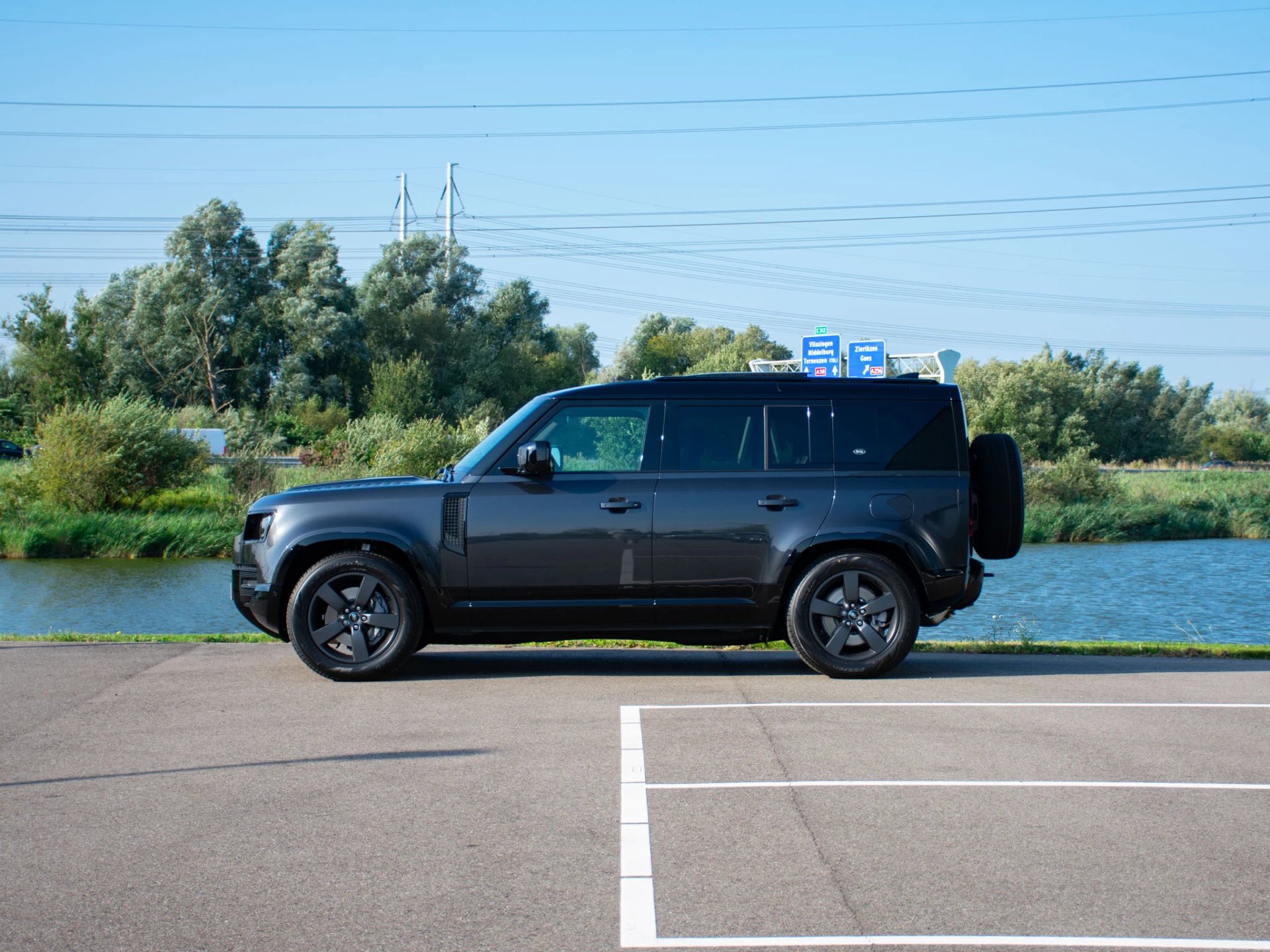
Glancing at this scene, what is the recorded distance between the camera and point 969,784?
A: 19.4 feet

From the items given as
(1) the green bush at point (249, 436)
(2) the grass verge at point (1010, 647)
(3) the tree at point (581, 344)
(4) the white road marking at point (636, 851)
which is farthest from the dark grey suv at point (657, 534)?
(3) the tree at point (581, 344)

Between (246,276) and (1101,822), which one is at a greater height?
(246,276)

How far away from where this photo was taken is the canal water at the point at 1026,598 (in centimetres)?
1756

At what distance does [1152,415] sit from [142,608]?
8438cm

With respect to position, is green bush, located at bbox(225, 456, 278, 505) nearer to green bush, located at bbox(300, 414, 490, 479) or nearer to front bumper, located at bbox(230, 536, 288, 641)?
green bush, located at bbox(300, 414, 490, 479)

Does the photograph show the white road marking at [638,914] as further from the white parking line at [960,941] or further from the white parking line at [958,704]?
the white parking line at [958,704]

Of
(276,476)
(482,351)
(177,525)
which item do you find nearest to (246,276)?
(482,351)

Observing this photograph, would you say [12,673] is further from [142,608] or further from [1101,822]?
[142,608]

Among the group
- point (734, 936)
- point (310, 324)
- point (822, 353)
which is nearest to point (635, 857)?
point (734, 936)

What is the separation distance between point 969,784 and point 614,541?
3.50 metres

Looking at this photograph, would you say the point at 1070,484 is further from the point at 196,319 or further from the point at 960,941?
the point at 196,319

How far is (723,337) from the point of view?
129m

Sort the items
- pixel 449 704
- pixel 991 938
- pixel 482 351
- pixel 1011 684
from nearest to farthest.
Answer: pixel 991 938 < pixel 449 704 < pixel 1011 684 < pixel 482 351

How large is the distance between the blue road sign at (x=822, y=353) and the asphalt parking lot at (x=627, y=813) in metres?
22.5
